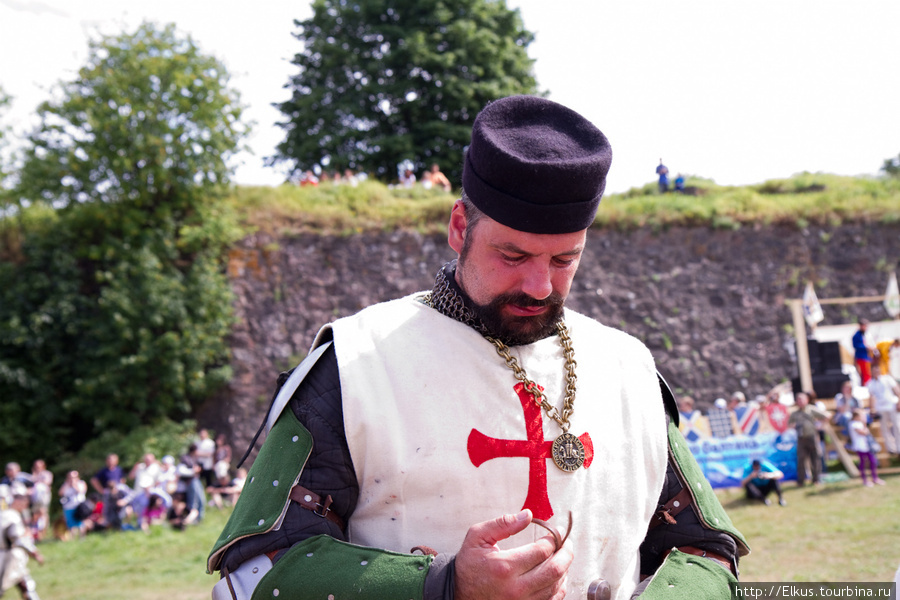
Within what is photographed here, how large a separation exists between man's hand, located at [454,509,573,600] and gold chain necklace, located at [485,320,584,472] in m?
0.34

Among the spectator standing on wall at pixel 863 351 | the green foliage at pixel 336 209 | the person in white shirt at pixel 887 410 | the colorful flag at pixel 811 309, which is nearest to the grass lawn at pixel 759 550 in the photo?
the person in white shirt at pixel 887 410

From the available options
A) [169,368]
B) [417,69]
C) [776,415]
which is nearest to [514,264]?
[776,415]

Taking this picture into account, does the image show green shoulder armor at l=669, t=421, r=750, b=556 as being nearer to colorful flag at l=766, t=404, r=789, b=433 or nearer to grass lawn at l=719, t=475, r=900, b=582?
grass lawn at l=719, t=475, r=900, b=582

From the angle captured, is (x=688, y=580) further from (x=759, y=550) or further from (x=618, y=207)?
(x=618, y=207)

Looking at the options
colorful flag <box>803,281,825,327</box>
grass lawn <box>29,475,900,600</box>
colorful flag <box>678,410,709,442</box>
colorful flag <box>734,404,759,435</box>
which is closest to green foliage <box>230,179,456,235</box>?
colorful flag <box>678,410,709,442</box>

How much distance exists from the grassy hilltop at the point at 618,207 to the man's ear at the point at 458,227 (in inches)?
506

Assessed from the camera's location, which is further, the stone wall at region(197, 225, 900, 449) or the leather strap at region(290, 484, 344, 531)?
the stone wall at region(197, 225, 900, 449)

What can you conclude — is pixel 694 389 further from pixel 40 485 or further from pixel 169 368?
pixel 40 485

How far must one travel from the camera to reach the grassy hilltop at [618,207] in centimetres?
1470

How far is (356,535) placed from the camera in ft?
5.78

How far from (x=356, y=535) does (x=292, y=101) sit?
68.4 ft

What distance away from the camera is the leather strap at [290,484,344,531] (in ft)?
5.39

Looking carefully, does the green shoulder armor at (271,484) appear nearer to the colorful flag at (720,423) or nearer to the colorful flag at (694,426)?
the colorful flag at (694,426)

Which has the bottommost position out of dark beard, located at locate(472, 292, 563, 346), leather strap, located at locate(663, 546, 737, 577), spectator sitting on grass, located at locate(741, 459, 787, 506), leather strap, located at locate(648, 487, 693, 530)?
spectator sitting on grass, located at locate(741, 459, 787, 506)
